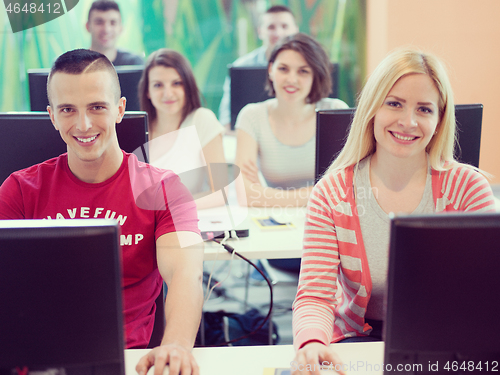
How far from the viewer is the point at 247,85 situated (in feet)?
9.37

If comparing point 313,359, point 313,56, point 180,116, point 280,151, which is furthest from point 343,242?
point 180,116

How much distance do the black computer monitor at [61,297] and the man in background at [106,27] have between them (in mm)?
3399

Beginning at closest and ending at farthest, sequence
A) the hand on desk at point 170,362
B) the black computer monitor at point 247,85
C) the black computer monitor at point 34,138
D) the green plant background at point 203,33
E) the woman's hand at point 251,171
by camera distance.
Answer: the hand on desk at point 170,362 → the black computer monitor at point 34,138 → the woman's hand at point 251,171 → the black computer monitor at point 247,85 → the green plant background at point 203,33

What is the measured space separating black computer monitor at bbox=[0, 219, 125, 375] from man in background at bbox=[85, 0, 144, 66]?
340 centimetres

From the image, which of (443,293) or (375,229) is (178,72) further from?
(443,293)

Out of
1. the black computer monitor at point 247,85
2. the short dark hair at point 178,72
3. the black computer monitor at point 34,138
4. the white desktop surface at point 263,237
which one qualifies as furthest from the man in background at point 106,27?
the black computer monitor at point 34,138

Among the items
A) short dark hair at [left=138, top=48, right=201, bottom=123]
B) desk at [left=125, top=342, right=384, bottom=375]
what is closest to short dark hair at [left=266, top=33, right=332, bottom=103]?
short dark hair at [left=138, top=48, right=201, bottom=123]

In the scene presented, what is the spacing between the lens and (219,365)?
0.97 meters

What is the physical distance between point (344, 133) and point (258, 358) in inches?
33.0

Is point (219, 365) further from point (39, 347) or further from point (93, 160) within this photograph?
point (93, 160)

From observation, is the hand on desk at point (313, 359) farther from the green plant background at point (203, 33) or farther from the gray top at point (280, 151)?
the green plant background at point (203, 33)

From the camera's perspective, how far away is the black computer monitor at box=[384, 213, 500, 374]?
1.93ft

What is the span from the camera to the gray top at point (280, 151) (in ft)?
8.14

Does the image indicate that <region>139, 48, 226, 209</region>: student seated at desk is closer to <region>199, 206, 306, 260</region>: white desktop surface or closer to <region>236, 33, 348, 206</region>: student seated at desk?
<region>236, 33, 348, 206</region>: student seated at desk
